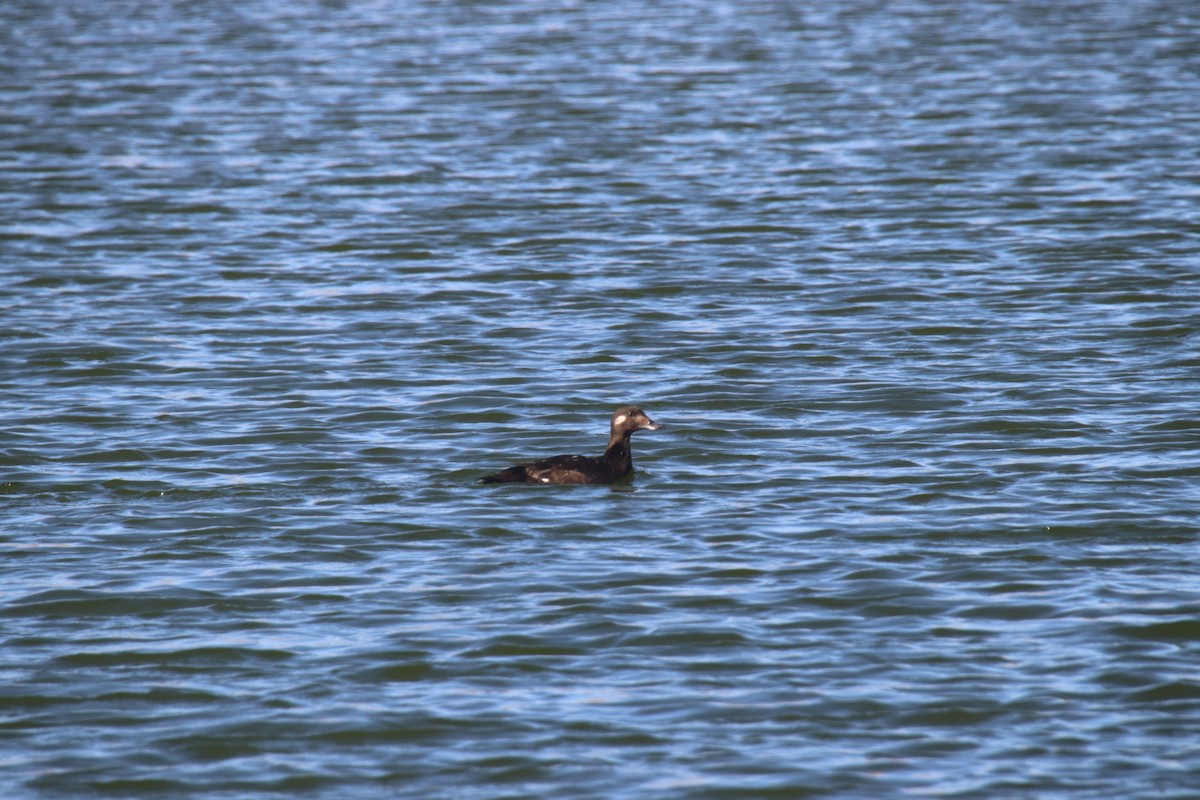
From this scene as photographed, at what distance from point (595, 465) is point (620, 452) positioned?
0.31 metres

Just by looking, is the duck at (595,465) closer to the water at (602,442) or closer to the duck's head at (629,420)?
the duck's head at (629,420)

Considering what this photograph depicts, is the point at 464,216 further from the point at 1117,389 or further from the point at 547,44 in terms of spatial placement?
the point at 547,44

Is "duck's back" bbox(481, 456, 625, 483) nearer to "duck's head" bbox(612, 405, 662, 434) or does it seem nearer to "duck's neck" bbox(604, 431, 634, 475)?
"duck's neck" bbox(604, 431, 634, 475)

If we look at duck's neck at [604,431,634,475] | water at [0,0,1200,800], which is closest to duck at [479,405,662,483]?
duck's neck at [604,431,634,475]

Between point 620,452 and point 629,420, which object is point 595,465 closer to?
point 620,452

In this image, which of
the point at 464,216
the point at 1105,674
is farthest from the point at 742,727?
the point at 464,216

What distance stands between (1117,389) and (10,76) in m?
26.2

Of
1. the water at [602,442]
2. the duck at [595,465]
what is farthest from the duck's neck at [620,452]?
the water at [602,442]

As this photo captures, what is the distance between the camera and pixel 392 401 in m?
15.2

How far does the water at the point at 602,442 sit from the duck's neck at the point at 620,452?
389 millimetres

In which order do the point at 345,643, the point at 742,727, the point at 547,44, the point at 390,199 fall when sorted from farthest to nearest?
the point at 547,44 → the point at 390,199 → the point at 345,643 → the point at 742,727

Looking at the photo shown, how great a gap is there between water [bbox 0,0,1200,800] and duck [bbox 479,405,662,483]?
142 millimetres

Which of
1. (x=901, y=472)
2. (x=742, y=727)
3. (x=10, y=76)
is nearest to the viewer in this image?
(x=742, y=727)

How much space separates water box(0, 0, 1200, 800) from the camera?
877cm
